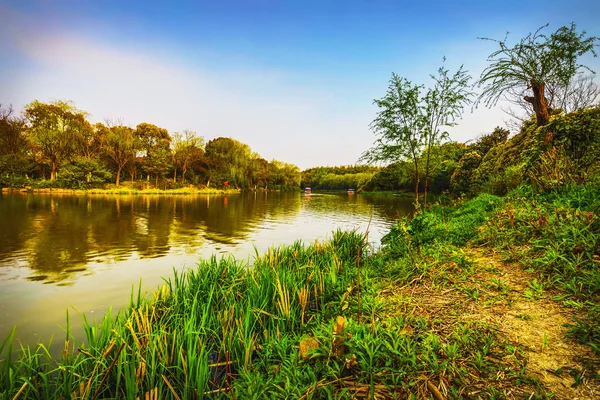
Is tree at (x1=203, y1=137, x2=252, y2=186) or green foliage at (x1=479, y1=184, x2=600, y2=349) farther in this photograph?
tree at (x1=203, y1=137, x2=252, y2=186)

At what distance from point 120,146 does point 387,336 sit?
2049 inches

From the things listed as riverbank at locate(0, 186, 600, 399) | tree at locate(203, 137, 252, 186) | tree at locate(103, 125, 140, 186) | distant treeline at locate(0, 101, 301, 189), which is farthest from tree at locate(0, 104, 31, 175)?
riverbank at locate(0, 186, 600, 399)

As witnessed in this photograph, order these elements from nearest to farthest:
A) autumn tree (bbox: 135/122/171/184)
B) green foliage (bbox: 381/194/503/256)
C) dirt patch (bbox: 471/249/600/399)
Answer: dirt patch (bbox: 471/249/600/399) < green foliage (bbox: 381/194/503/256) < autumn tree (bbox: 135/122/171/184)

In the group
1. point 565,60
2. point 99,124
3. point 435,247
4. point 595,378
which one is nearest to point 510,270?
point 435,247

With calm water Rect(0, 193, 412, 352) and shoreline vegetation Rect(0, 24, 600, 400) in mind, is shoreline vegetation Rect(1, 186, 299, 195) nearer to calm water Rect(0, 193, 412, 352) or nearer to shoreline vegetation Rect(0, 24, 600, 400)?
calm water Rect(0, 193, 412, 352)

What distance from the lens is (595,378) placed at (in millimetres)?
1959

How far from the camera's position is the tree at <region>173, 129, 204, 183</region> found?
53.1 m

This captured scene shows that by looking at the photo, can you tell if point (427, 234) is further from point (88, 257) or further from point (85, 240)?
point (85, 240)

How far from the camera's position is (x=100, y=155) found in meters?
48.4

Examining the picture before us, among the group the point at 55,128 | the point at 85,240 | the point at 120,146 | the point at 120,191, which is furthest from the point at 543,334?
the point at 55,128

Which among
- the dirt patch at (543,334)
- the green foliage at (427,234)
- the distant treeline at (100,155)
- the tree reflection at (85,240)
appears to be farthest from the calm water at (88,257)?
the distant treeline at (100,155)

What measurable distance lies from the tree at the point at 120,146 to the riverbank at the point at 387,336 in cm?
4870

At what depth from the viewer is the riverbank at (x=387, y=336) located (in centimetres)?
220

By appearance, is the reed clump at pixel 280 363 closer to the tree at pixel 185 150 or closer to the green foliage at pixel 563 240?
the green foliage at pixel 563 240
